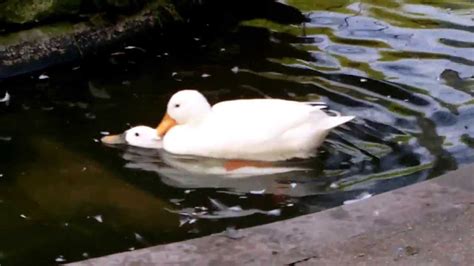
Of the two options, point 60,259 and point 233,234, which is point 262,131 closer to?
point 60,259

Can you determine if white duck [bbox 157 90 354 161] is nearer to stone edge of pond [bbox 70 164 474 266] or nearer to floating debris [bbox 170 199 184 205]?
floating debris [bbox 170 199 184 205]

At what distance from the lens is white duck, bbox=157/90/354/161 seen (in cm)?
497

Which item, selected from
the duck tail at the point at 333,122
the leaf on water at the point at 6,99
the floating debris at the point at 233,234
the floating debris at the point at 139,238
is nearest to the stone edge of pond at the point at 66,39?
the leaf on water at the point at 6,99

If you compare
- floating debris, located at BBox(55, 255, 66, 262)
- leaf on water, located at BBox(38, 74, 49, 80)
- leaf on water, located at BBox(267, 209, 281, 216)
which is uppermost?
leaf on water, located at BBox(267, 209, 281, 216)

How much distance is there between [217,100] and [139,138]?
87 centimetres

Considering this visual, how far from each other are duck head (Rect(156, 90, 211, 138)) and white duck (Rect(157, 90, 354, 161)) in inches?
2.9

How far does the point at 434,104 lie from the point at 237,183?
155 centimetres

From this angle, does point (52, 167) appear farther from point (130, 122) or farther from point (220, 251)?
point (220, 251)

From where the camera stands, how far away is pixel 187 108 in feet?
17.0

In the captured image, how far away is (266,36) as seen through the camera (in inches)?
288

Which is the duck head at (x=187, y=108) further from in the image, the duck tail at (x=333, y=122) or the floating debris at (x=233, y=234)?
the floating debris at (x=233, y=234)

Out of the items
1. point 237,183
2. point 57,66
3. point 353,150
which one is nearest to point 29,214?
point 237,183

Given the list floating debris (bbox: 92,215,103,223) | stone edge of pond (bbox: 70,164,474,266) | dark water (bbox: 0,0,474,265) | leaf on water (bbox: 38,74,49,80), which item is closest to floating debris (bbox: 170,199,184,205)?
dark water (bbox: 0,0,474,265)

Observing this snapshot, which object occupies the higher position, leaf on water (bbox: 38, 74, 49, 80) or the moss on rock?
the moss on rock
